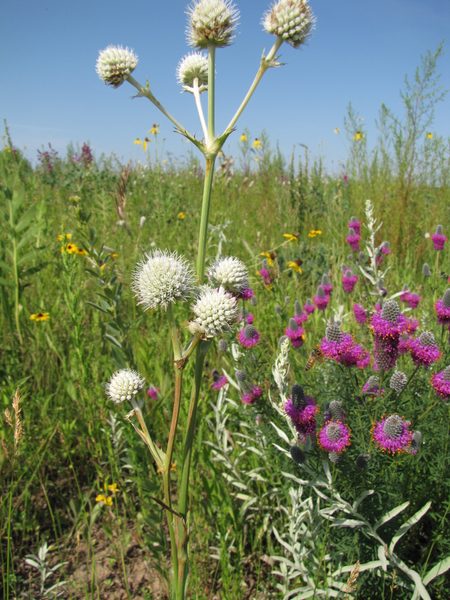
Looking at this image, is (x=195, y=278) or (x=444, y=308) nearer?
(x=195, y=278)

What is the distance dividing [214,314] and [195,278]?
19 cm

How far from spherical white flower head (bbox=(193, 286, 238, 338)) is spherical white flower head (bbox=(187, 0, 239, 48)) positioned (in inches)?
25.5

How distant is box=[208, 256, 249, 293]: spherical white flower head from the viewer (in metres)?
1.07

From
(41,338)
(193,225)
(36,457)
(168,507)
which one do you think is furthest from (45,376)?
(193,225)

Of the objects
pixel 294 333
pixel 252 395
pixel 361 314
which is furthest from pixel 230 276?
pixel 361 314

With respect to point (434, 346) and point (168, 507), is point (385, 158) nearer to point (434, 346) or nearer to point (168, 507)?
point (434, 346)

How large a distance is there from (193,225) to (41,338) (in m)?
2.87

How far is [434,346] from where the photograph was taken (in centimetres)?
154

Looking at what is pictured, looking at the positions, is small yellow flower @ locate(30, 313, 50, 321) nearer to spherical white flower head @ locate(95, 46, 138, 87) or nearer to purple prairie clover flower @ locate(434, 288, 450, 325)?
spherical white flower head @ locate(95, 46, 138, 87)

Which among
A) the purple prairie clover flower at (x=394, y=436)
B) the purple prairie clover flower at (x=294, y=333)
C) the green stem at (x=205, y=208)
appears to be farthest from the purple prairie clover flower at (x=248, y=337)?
the green stem at (x=205, y=208)

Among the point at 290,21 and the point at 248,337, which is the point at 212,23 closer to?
the point at 290,21

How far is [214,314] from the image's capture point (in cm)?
95

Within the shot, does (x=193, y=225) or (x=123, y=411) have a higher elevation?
(x=193, y=225)

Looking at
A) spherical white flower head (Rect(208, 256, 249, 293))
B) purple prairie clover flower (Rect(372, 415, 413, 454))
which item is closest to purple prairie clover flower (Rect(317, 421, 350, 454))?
purple prairie clover flower (Rect(372, 415, 413, 454))
